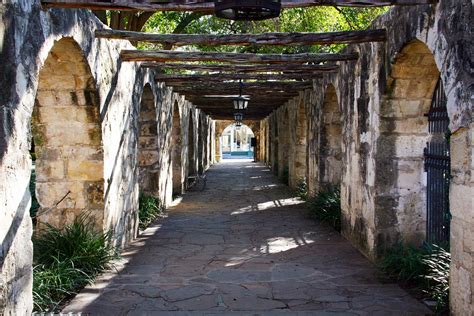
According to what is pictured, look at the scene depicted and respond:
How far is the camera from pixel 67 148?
17.2 feet

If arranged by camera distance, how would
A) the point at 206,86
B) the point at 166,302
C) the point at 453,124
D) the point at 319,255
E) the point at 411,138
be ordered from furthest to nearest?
1. the point at 206,86
2. the point at 319,255
3. the point at 411,138
4. the point at 166,302
5. the point at 453,124

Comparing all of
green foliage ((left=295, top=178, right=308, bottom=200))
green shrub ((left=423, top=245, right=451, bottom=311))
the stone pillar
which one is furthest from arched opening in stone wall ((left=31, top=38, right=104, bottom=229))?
green foliage ((left=295, top=178, right=308, bottom=200))

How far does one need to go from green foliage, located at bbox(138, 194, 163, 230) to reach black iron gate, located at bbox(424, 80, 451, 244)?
4.28 metres

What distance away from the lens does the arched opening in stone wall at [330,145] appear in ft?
28.1

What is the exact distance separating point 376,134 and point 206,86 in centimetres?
504

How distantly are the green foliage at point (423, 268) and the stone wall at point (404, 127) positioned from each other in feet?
1.02

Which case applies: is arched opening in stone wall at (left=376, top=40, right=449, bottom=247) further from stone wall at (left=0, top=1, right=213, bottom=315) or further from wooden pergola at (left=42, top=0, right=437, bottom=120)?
stone wall at (left=0, top=1, right=213, bottom=315)

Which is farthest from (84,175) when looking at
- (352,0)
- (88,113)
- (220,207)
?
(220,207)

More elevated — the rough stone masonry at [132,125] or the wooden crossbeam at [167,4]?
the wooden crossbeam at [167,4]

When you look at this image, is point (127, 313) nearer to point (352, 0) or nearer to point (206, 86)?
point (352, 0)

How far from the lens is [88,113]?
201 inches

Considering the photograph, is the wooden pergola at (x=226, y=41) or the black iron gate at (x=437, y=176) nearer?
the wooden pergola at (x=226, y=41)

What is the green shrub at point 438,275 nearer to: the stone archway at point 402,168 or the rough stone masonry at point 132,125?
the rough stone masonry at point 132,125

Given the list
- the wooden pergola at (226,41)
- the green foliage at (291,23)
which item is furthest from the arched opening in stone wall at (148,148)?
the green foliage at (291,23)
